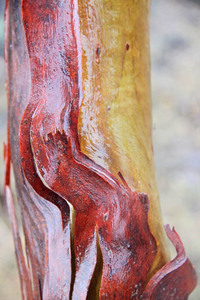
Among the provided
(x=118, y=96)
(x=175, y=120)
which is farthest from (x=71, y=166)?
(x=175, y=120)

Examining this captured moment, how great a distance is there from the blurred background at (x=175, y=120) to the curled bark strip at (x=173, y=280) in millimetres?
572

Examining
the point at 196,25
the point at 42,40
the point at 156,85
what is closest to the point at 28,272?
the point at 42,40

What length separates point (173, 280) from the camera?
0.27m

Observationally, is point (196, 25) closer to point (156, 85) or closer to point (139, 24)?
point (156, 85)

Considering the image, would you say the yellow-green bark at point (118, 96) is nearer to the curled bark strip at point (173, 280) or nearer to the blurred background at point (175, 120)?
the curled bark strip at point (173, 280)

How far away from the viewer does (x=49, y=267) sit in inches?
10.4

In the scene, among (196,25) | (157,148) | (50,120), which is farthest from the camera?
(196,25)

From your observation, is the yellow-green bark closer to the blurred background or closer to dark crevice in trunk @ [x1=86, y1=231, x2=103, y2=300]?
dark crevice in trunk @ [x1=86, y1=231, x2=103, y2=300]

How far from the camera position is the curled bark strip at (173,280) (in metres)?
0.26

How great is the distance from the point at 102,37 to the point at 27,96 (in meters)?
0.07

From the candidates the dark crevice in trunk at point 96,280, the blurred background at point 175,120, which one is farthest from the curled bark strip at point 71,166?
the blurred background at point 175,120

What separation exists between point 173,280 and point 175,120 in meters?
0.73

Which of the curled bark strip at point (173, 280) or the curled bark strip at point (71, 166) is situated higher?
the curled bark strip at point (71, 166)

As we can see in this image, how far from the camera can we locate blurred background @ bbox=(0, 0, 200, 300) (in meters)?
0.87
